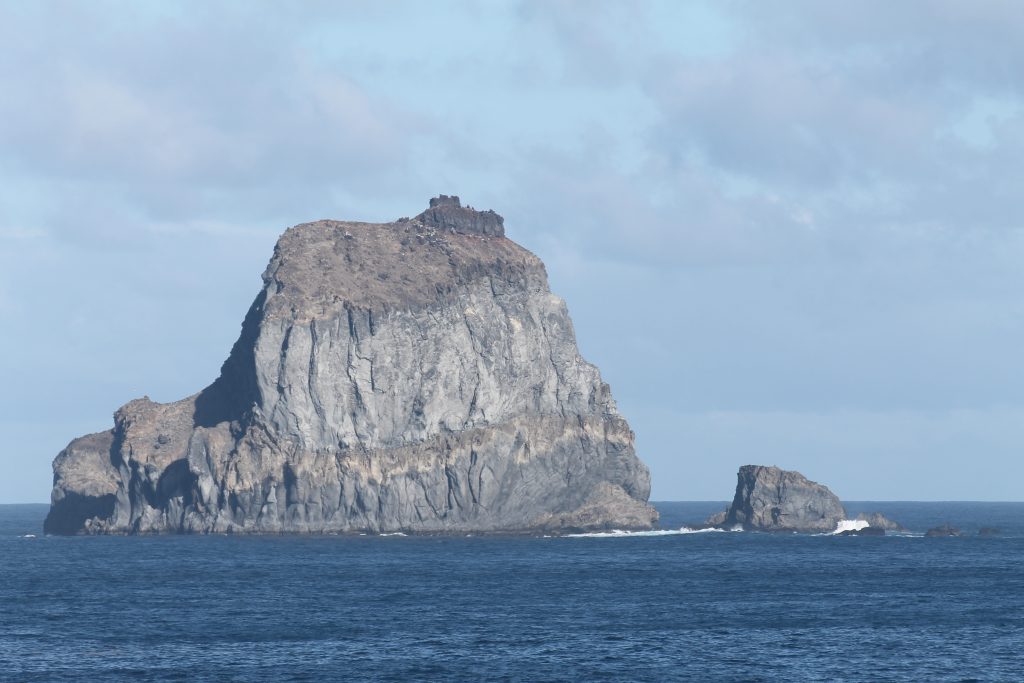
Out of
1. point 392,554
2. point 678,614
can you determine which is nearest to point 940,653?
point 678,614

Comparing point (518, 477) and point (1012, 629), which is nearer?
point (1012, 629)

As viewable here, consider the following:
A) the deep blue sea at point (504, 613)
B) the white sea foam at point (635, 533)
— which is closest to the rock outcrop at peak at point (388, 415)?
the white sea foam at point (635, 533)

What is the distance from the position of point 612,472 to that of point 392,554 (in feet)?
134

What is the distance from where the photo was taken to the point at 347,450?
526 ft

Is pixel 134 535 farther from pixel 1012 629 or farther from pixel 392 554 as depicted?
pixel 1012 629

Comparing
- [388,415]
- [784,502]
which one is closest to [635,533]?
[784,502]

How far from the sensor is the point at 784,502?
180 meters

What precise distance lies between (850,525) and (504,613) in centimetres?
9831

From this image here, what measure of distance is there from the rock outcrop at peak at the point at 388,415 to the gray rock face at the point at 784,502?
12.9 meters

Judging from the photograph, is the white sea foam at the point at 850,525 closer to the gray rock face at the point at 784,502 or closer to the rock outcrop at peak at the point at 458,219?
the gray rock face at the point at 784,502

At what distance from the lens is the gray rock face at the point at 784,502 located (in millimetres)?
179000

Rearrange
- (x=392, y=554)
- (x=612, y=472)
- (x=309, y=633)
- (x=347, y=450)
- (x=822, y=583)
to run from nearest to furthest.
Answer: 1. (x=309, y=633)
2. (x=822, y=583)
3. (x=392, y=554)
4. (x=347, y=450)
5. (x=612, y=472)

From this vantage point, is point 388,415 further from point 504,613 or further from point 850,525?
point 504,613

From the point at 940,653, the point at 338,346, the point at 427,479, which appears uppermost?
the point at 338,346
